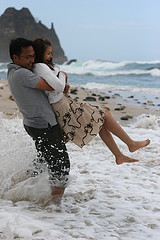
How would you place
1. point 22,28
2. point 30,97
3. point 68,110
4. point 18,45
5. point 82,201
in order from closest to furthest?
1. point 18,45
2. point 30,97
3. point 68,110
4. point 82,201
5. point 22,28

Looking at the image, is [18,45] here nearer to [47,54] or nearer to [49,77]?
[47,54]

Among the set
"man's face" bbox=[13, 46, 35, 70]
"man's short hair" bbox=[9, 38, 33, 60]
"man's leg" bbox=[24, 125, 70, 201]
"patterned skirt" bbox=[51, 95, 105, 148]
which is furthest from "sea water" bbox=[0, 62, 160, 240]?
"man's short hair" bbox=[9, 38, 33, 60]

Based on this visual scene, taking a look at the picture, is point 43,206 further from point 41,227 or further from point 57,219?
point 41,227

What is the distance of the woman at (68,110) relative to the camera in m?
2.73

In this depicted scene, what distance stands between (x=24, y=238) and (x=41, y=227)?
0.24m

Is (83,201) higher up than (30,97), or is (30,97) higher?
(30,97)

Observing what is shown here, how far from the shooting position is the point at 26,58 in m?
2.73

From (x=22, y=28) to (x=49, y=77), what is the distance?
108425mm

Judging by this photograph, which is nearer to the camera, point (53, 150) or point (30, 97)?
point (30, 97)

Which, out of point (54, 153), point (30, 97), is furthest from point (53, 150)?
point (30, 97)

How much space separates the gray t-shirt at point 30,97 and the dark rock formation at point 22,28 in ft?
322

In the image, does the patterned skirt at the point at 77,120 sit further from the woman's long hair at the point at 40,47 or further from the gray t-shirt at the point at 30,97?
the woman's long hair at the point at 40,47

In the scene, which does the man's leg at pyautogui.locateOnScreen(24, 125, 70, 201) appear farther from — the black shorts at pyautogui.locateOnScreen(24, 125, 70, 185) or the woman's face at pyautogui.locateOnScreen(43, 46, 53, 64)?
the woman's face at pyautogui.locateOnScreen(43, 46, 53, 64)

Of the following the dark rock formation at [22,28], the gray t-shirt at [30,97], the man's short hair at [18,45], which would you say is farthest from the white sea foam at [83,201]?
the dark rock formation at [22,28]
